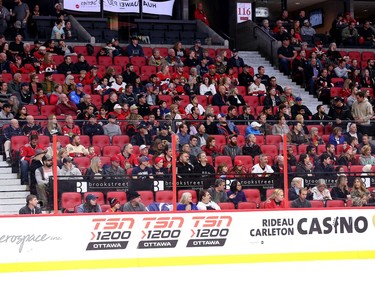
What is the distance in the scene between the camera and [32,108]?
58.4ft

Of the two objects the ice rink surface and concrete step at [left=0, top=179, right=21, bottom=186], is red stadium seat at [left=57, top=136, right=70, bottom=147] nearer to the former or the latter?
concrete step at [left=0, top=179, right=21, bottom=186]

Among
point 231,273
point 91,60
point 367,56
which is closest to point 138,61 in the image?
point 91,60

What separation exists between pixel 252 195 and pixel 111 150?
7.09 feet

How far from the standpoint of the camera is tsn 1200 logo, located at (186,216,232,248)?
13.0m

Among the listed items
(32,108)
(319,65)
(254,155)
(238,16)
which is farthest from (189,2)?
(254,155)

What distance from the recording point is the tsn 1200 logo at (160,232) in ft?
42.0

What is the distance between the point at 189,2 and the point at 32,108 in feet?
39.7

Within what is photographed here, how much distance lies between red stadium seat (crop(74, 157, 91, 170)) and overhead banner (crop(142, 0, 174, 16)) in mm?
12562

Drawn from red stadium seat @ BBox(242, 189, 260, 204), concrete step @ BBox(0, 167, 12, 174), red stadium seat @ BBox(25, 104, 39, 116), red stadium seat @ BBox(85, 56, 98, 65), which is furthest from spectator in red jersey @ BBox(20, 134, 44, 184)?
red stadium seat @ BBox(85, 56, 98, 65)

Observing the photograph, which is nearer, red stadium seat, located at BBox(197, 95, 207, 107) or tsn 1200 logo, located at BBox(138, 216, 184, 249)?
tsn 1200 logo, located at BBox(138, 216, 184, 249)

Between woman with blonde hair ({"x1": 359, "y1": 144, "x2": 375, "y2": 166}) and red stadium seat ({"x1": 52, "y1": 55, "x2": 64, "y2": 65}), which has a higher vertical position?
red stadium seat ({"x1": 52, "y1": 55, "x2": 64, "y2": 65})

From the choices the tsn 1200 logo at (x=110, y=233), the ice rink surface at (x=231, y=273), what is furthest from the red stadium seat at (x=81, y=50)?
the ice rink surface at (x=231, y=273)

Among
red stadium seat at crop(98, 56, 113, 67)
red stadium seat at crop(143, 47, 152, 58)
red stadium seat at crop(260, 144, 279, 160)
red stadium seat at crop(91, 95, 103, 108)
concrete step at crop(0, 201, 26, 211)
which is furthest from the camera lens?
red stadium seat at crop(143, 47, 152, 58)

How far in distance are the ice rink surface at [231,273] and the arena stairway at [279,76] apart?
968cm
